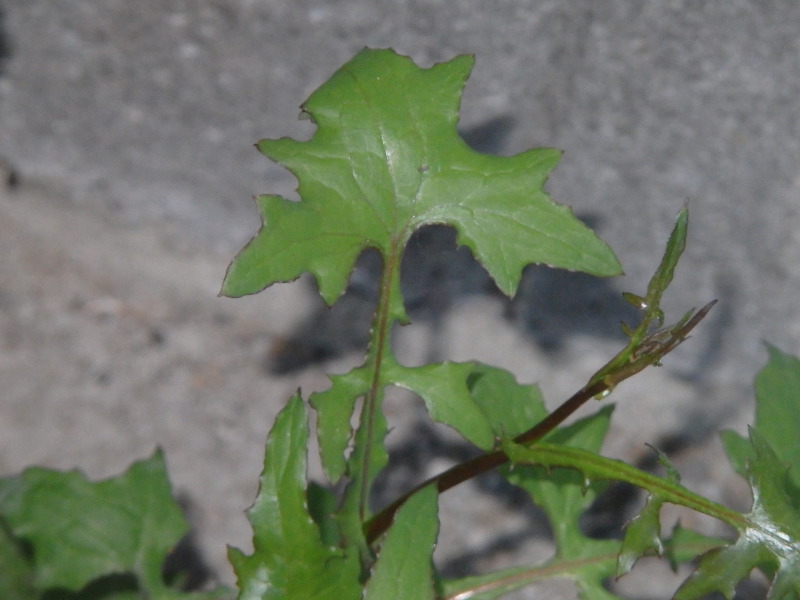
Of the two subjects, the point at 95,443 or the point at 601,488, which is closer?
the point at 601,488

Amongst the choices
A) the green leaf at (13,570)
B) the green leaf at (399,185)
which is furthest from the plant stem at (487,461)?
the green leaf at (13,570)

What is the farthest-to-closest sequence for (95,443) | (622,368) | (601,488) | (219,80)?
(95,443) < (219,80) < (601,488) < (622,368)

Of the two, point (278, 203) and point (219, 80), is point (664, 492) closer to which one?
point (278, 203)

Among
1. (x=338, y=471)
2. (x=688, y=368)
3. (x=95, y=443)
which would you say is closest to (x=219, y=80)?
(x=95, y=443)

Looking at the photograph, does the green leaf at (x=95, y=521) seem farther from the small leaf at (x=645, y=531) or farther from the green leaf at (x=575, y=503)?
the small leaf at (x=645, y=531)

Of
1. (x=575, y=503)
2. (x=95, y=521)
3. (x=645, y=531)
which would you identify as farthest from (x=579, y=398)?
(x=95, y=521)

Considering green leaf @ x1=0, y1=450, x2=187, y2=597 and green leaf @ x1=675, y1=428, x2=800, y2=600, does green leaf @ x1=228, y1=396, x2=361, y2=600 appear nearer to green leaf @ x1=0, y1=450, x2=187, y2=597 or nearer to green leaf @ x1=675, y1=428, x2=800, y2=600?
green leaf @ x1=675, y1=428, x2=800, y2=600

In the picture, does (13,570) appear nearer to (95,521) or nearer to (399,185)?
(95,521)
